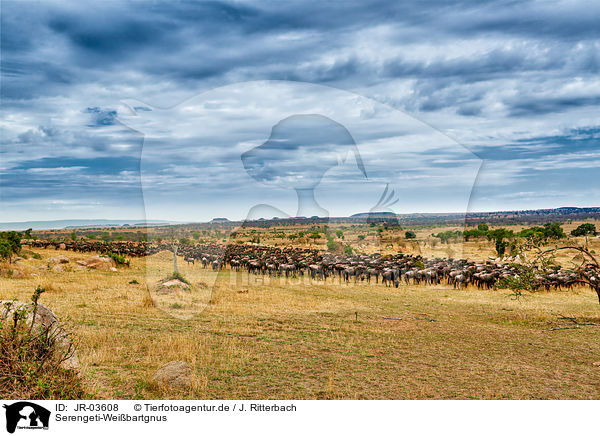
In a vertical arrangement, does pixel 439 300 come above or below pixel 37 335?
below

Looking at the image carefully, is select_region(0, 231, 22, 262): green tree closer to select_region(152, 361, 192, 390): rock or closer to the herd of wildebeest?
the herd of wildebeest

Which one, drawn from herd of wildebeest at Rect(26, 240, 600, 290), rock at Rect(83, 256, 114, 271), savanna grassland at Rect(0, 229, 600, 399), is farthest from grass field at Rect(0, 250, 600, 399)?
rock at Rect(83, 256, 114, 271)

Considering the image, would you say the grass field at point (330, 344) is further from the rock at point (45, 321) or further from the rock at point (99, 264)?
the rock at point (99, 264)

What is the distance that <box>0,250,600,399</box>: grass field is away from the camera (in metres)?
8.98

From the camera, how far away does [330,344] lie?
12.7 m

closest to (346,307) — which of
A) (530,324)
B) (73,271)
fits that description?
(530,324)

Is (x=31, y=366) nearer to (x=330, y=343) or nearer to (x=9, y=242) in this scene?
(x=330, y=343)

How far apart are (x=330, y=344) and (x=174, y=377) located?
5.26 meters

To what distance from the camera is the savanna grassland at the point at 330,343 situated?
898 cm

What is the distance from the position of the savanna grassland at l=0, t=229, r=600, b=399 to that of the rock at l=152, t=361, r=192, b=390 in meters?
0.16
